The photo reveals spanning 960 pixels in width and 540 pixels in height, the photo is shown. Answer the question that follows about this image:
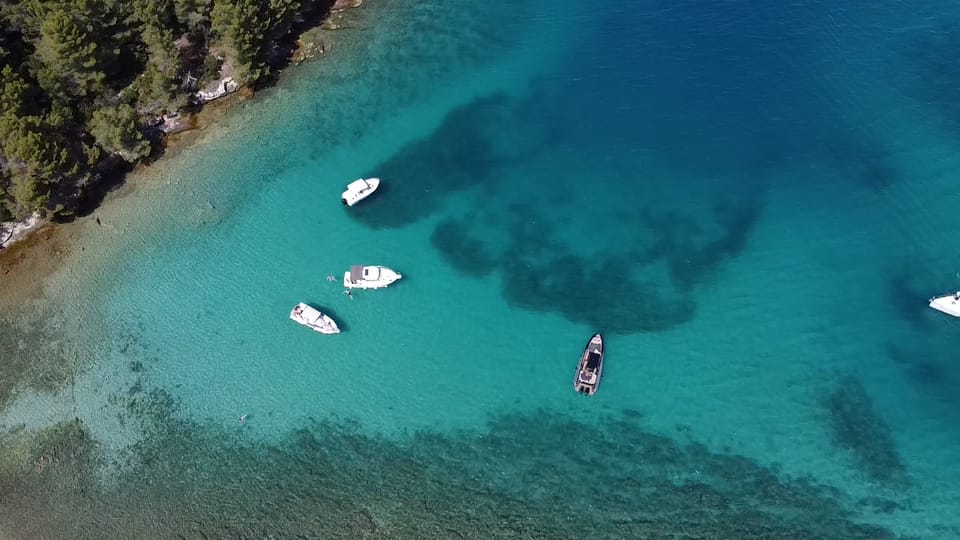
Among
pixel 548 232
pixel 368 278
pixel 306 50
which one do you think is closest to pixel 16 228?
pixel 368 278

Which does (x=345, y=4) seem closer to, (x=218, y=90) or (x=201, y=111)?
(x=218, y=90)

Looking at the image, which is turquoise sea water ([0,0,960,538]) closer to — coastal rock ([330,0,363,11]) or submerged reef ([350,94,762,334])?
submerged reef ([350,94,762,334])

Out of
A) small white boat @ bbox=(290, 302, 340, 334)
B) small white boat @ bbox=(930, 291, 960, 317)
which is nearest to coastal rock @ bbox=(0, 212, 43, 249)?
small white boat @ bbox=(290, 302, 340, 334)

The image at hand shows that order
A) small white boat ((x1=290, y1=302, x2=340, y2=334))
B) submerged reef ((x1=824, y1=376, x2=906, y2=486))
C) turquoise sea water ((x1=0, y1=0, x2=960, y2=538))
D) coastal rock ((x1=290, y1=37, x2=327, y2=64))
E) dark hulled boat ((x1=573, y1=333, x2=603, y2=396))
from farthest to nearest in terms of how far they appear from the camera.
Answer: coastal rock ((x1=290, y1=37, x2=327, y2=64)) < small white boat ((x1=290, y1=302, x2=340, y2=334)) < dark hulled boat ((x1=573, y1=333, x2=603, y2=396)) < submerged reef ((x1=824, y1=376, x2=906, y2=486)) < turquoise sea water ((x1=0, y1=0, x2=960, y2=538))

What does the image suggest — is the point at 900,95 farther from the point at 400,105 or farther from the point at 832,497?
the point at 400,105

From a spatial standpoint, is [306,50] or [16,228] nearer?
[16,228]

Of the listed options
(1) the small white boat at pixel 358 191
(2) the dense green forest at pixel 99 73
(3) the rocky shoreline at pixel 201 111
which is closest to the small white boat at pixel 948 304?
(1) the small white boat at pixel 358 191

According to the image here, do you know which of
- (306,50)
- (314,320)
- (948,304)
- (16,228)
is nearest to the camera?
(948,304)

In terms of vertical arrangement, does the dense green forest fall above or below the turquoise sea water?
above
